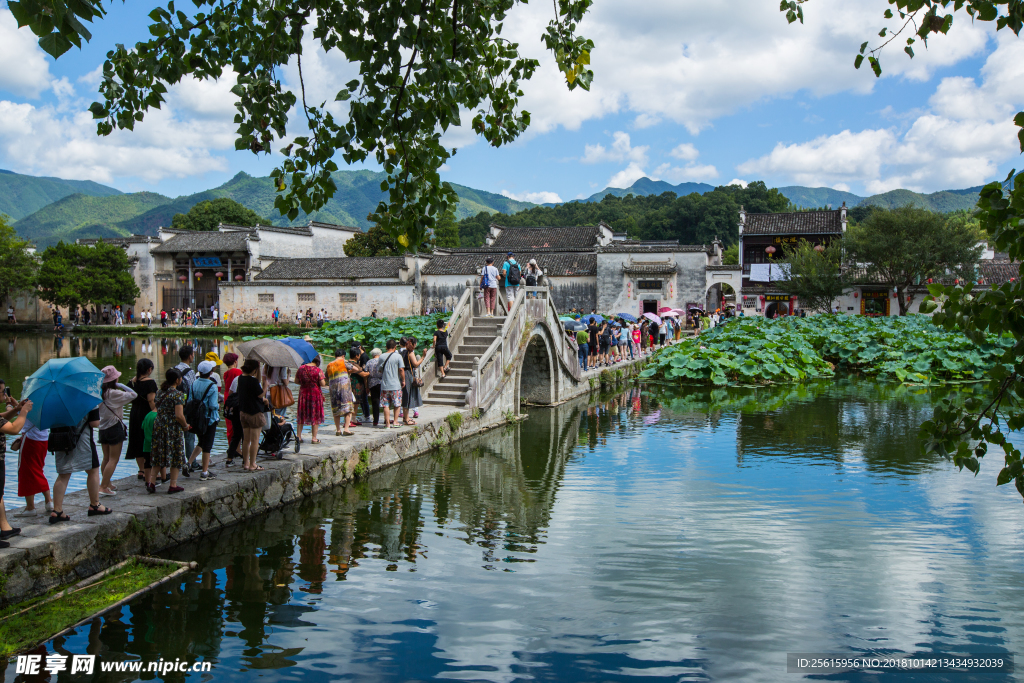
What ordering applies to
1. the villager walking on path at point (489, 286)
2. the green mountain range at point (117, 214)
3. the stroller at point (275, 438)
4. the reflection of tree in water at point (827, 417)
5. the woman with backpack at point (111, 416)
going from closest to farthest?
1. the woman with backpack at point (111, 416)
2. the stroller at point (275, 438)
3. the reflection of tree in water at point (827, 417)
4. the villager walking on path at point (489, 286)
5. the green mountain range at point (117, 214)

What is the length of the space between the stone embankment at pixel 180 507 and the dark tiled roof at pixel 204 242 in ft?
130

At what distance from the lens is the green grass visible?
551 centimetres

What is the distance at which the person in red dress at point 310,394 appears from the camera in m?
10.3

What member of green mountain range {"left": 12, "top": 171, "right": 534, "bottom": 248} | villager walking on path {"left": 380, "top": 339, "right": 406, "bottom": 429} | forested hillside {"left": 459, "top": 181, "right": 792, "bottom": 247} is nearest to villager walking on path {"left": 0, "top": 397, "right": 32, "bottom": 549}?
villager walking on path {"left": 380, "top": 339, "right": 406, "bottom": 429}

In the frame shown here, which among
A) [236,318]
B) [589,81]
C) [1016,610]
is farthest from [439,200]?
[236,318]

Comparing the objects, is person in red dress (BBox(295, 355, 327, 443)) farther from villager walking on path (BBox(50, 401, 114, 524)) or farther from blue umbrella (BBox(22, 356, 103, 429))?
blue umbrella (BBox(22, 356, 103, 429))

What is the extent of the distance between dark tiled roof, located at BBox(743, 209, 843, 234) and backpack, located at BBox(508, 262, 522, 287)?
3171 centimetres

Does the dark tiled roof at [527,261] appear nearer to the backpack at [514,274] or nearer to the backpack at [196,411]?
the backpack at [514,274]

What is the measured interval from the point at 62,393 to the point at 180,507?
1.85 meters

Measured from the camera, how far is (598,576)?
7414 millimetres

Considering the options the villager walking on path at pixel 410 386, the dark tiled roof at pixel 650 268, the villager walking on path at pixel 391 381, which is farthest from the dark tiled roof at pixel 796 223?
the villager walking on path at pixel 391 381

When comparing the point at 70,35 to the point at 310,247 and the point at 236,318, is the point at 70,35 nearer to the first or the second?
the point at 236,318

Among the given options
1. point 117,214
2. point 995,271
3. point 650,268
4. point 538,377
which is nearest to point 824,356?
point 650,268

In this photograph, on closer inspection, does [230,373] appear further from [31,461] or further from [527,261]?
[527,261]
